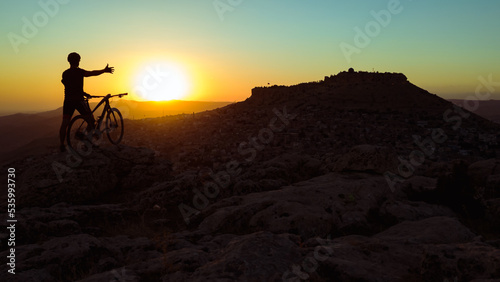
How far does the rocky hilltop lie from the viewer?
4.37m

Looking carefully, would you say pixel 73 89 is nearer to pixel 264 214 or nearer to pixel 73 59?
pixel 73 59

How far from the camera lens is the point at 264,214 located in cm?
724

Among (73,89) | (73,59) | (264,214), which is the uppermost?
(73,59)

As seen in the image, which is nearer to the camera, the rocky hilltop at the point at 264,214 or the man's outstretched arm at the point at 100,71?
the rocky hilltop at the point at 264,214

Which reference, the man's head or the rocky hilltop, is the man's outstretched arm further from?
the rocky hilltop

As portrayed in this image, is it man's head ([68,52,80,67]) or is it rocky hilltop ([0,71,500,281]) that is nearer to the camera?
rocky hilltop ([0,71,500,281])

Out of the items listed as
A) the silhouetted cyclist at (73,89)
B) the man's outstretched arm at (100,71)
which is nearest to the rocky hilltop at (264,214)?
the silhouetted cyclist at (73,89)

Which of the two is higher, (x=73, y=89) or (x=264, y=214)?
(x=73, y=89)

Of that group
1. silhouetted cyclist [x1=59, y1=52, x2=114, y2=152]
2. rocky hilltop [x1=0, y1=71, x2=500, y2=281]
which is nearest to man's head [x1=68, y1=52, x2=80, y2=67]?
silhouetted cyclist [x1=59, y1=52, x2=114, y2=152]

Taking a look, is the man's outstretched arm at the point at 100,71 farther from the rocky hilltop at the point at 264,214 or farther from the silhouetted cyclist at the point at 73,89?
the rocky hilltop at the point at 264,214

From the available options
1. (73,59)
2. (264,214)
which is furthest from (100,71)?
(264,214)

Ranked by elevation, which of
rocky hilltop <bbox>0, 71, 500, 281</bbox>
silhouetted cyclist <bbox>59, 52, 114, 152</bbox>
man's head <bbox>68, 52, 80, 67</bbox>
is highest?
man's head <bbox>68, 52, 80, 67</bbox>

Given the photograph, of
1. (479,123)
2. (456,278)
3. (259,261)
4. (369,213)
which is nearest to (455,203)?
(369,213)

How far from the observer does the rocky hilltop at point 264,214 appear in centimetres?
437
